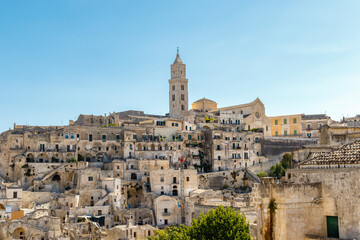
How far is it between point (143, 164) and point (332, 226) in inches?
1708

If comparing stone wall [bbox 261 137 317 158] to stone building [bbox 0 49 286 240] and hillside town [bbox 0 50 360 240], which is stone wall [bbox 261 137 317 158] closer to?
hillside town [bbox 0 50 360 240]

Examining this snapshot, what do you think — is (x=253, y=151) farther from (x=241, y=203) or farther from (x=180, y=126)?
(x=241, y=203)

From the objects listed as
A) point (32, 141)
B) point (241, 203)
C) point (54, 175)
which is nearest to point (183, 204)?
point (241, 203)

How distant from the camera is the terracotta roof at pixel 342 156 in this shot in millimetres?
16156

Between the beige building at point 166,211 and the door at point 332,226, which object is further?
the beige building at point 166,211

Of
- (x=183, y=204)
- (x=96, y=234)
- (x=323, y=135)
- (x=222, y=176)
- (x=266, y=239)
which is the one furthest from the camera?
(x=222, y=176)

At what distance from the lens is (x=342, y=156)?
1680cm

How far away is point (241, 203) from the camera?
1789 inches

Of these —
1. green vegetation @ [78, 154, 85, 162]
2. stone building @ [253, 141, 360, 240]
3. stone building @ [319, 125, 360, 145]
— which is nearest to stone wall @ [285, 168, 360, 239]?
stone building @ [253, 141, 360, 240]

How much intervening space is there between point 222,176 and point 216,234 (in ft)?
135

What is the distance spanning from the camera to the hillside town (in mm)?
45000

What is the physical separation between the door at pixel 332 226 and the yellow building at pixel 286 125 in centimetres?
6229

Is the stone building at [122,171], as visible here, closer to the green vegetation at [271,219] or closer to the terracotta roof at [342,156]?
the terracotta roof at [342,156]

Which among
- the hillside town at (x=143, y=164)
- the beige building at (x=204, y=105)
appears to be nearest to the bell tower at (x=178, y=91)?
the hillside town at (x=143, y=164)
